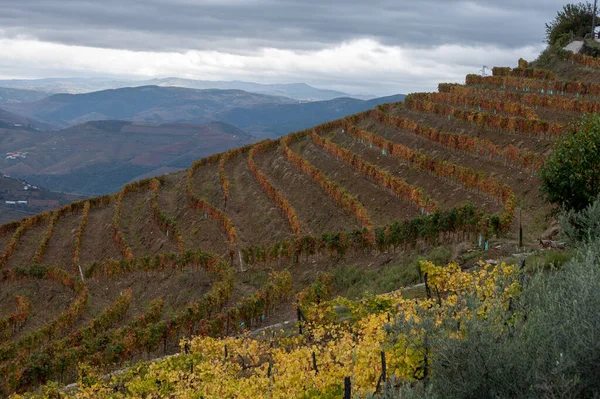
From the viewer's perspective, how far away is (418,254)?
27531 millimetres

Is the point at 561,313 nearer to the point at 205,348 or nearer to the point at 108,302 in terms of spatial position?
the point at 205,348

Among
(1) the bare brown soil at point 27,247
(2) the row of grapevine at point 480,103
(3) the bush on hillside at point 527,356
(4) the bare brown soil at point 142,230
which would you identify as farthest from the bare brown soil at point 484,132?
(1) the bare brown soil at point 27,247

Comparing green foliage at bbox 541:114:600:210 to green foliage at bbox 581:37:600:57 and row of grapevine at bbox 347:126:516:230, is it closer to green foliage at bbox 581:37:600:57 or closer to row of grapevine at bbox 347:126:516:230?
row of grapevine at bbox 347:126:516:230

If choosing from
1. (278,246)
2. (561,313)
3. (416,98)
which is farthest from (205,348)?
(416,98)

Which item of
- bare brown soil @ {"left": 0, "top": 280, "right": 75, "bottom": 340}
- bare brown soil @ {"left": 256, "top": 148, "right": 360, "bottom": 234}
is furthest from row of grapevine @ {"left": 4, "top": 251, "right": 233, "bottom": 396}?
bare brown soil @ {"left": 256, "top": 148, "right": 360, "bottom": 234}

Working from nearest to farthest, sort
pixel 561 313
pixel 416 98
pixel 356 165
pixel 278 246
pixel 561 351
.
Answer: pixel 561 351 → pixel 561 313 → pixel 278 246 → pixel 356 165 → pixel 416 98

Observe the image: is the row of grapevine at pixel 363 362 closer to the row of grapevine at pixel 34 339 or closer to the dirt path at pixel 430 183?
the row of grapevine at pixel 34 339

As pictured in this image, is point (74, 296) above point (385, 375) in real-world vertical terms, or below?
below

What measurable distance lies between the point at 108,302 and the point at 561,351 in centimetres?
3414

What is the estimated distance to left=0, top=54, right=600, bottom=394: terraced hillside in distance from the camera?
25.9 meters

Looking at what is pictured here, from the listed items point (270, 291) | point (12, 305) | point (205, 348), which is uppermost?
point (205, 348)

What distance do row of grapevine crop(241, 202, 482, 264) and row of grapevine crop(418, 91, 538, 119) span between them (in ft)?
67.0

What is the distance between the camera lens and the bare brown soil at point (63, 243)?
49969mm

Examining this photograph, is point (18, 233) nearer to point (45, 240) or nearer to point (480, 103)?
point (45, 240)
